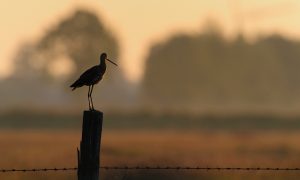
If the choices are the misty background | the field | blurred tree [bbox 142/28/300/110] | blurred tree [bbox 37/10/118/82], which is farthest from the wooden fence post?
blurred tree [bbox 142/28/300/110]

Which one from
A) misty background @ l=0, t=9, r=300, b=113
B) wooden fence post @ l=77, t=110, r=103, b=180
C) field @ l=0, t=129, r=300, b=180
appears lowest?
wooden fence post @ l=77, t=110, r=103, b=180

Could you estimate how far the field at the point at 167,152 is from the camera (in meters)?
14.1

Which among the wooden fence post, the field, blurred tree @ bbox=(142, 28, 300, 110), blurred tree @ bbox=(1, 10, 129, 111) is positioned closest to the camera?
the wooden fence post

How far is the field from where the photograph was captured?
14109 millimetres

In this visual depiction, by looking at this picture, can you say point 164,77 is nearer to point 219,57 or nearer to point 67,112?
point 219,57

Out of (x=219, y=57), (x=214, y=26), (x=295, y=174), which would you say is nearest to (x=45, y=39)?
(x=219, y=57)

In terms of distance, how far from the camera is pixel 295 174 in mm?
14062

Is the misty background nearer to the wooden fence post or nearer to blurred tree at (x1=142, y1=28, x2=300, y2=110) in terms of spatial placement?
blurred tree at (x1=142, y1=28, x2=300, y2=110)

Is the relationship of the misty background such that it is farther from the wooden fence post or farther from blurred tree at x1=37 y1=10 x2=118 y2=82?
the wooden fence post

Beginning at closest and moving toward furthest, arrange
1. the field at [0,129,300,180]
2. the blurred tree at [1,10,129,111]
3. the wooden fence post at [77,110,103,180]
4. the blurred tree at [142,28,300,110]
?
the wooden fence post at [77,110,103,180] → the field at [0,129,300,180] → the blurred tree at [1,10,129,111] → the blurred tree at [142,28,300,110]

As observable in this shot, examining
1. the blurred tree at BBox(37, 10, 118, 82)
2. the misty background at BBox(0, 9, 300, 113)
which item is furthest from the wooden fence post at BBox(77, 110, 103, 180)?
the blurred tree at BBox(37, 10, 118, 82)

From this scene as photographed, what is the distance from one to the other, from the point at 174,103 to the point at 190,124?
107 feet

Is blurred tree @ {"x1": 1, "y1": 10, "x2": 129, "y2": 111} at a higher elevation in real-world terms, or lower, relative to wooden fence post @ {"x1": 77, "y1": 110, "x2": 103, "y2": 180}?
higher

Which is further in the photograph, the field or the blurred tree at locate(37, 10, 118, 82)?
the blurred tree at locate(37, 10, 118, 82)
